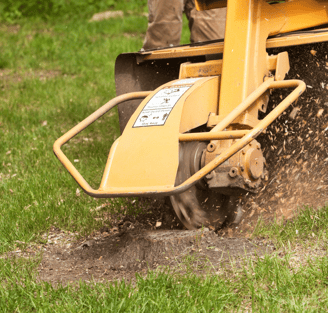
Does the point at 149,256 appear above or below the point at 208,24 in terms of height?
below

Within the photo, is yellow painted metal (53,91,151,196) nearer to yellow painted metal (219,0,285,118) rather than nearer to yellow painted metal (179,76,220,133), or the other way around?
yellow painted metal (179,76,220,133)

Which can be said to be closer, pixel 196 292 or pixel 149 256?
pixel 196 292

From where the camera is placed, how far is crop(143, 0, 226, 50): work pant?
147 inches

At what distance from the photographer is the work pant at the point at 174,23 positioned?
3.73 meters

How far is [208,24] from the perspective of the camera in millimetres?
3775

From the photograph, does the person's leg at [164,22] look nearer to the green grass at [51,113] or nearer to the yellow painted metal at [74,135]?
the green grass at [51,113]

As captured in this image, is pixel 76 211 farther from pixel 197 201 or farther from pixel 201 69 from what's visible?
pixel 201 69

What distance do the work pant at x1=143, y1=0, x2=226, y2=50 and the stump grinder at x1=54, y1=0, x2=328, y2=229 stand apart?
1048 mm

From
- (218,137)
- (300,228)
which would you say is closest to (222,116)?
(218,137)

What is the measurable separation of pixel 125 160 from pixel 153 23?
2.09 m

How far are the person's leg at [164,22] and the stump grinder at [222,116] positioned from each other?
41.3 inches

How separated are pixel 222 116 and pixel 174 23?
1.78m

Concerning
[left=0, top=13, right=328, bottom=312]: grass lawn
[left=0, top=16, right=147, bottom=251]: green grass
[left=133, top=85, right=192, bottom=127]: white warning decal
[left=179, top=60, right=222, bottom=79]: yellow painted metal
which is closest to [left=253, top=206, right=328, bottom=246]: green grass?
[left=0, top=13, right=328, bottom=312]: grass lawn

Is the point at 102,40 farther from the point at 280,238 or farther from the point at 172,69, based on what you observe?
the point at 280,238
